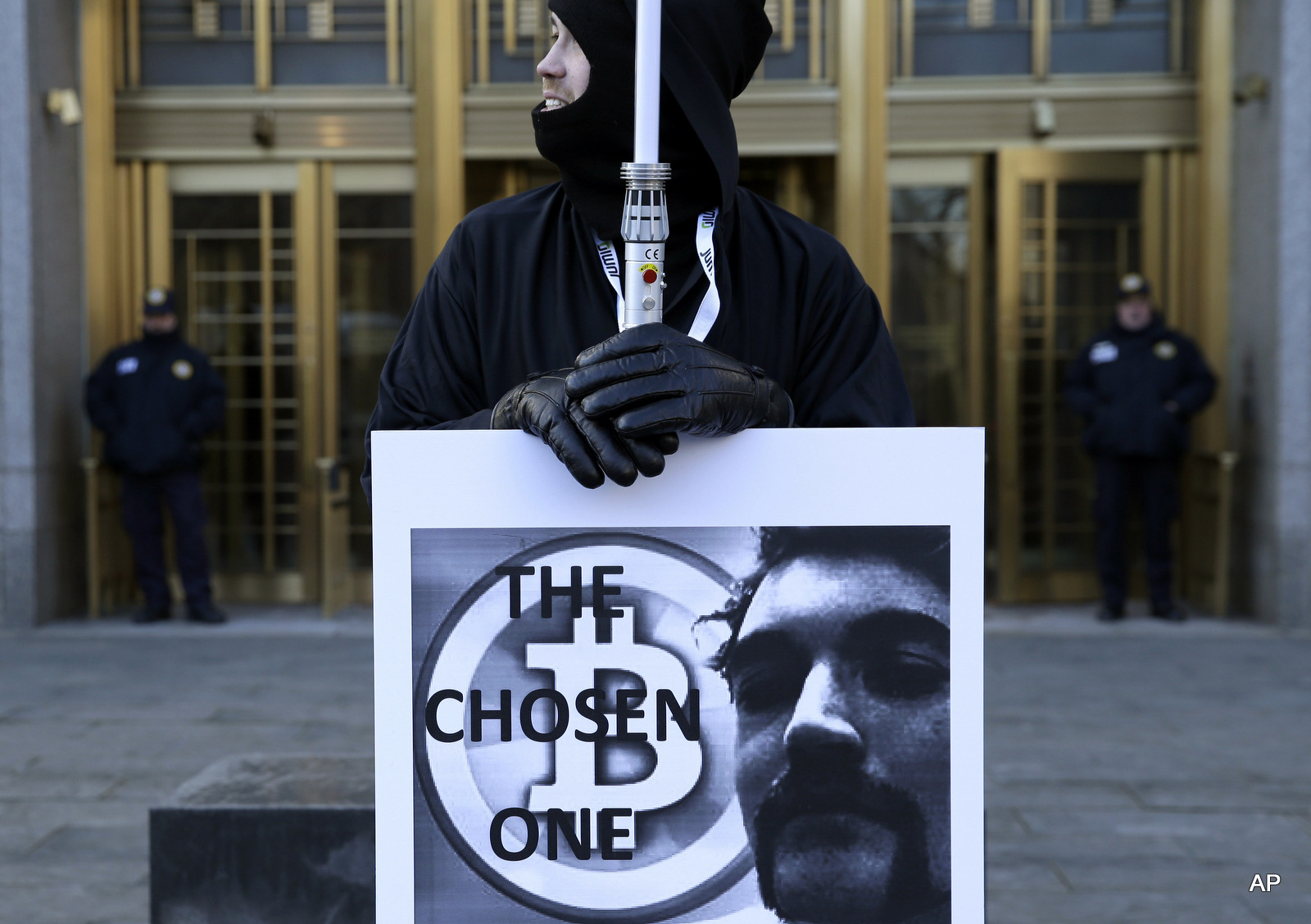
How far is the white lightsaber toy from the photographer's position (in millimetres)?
1532

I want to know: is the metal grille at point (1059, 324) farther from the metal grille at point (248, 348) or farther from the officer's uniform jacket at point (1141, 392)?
the metal grille at point (248, 348)

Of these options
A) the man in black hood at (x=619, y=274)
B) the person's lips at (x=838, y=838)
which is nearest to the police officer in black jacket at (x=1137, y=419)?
the man in black hood at (x=619, y=274)

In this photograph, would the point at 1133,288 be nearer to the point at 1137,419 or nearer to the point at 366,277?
the point at 1137,419

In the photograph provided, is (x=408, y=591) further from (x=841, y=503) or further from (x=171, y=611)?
(x=171, y=611)

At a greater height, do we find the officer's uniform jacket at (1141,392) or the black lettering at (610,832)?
the officer's uniform jacket at (1141,392)

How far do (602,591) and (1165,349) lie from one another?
6975 millimetres

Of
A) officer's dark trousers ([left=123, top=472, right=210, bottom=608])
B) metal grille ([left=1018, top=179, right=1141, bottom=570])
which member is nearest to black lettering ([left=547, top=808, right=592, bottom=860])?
officer's dark trousers ([left=123, top=472, right=210, bottom=608])

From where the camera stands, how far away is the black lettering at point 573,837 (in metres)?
1.58

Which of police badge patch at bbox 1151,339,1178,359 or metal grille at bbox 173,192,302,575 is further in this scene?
metal grille at bbox 173,192,302,575

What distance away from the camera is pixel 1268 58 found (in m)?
7.89

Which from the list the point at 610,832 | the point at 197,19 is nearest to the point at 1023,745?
the point at 610,832

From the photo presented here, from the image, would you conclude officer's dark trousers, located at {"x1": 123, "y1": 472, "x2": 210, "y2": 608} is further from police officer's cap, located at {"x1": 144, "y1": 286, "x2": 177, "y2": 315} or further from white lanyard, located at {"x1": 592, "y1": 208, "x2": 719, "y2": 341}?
white lanyard, located at {"x1": 592, "y1": 208, "x2": 719, "y2": 341}

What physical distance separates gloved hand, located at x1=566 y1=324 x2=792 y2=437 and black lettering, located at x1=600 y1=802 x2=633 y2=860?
433mm

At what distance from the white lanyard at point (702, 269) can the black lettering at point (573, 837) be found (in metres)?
0.61
